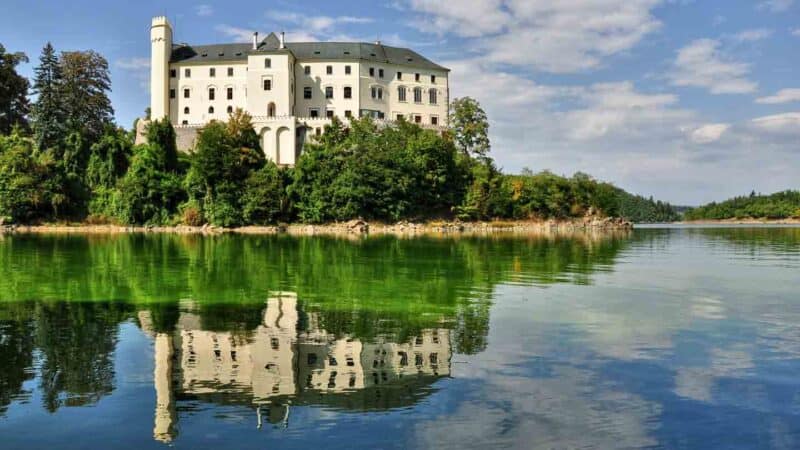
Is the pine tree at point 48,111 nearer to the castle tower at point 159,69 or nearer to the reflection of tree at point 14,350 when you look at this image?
the castle tower at point 159,69

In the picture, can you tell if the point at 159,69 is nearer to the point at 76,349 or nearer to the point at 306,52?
the point at 306,52

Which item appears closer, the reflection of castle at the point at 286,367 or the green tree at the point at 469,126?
the reflection of castle at the point at 286,367

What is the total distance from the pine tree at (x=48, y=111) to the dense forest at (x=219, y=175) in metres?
0.13

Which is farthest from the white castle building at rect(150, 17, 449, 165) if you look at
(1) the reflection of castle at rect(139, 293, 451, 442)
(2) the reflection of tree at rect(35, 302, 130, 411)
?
(1) the reflection of castle at rect(139, 293, 451, 442)

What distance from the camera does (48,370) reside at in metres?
8.56

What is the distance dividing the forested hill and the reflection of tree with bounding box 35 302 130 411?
131968mm

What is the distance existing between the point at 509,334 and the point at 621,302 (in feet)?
16.7

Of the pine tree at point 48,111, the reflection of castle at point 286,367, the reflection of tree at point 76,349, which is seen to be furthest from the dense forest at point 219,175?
the reflection of castle at point 286,367

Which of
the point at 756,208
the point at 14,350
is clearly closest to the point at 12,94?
the point at 14,350

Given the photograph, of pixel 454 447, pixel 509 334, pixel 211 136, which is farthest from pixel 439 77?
pixel 454 447

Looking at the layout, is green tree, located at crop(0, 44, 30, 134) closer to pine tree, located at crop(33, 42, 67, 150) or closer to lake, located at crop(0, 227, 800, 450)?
pine tree, located at crop(33, 42, 67, 150)

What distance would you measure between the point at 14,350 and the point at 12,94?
75.6 meters

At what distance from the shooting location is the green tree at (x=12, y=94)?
231ft

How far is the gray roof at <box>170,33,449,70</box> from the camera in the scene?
73688 millimetres
